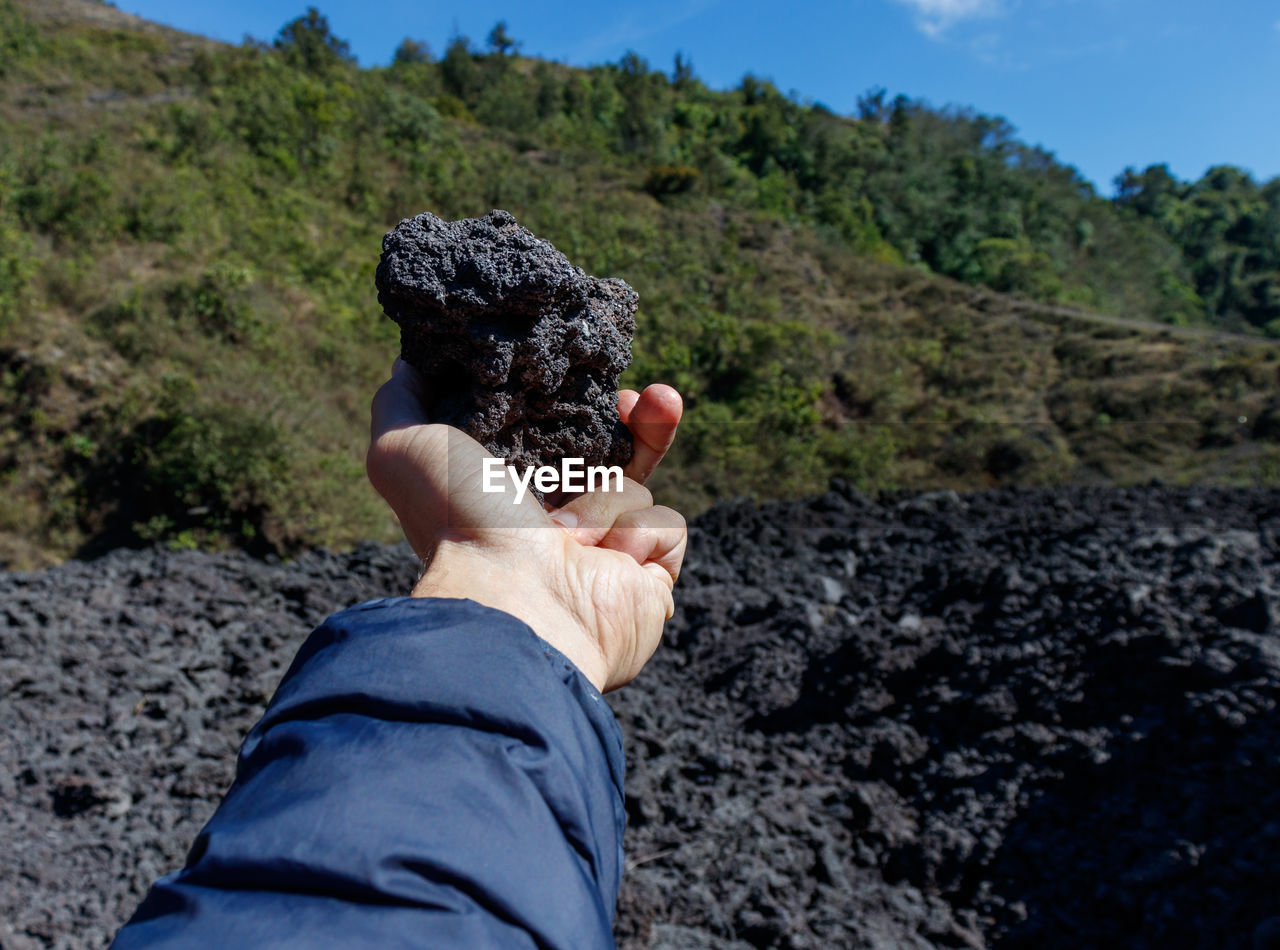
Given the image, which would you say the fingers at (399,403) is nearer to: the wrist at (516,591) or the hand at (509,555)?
the hand at (509,555)

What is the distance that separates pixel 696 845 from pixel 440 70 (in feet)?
95.7

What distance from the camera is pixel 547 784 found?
45.5 inches

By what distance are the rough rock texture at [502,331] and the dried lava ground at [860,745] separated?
8.42 ft

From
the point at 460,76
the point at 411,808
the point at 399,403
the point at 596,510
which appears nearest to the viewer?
the point at 411,808

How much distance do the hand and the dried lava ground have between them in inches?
92.6

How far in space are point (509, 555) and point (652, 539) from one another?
0.59m

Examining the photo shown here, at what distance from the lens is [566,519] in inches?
96.7

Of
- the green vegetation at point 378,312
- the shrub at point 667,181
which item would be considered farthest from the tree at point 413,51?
the shrub at point 667,181

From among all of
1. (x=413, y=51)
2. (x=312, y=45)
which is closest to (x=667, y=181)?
(x=312, y=45)

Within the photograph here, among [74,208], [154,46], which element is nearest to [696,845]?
[74,208]

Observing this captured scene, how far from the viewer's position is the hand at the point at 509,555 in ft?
6.06

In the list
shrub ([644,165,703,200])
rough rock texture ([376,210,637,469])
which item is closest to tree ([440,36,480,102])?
shrub ([644,165,703,200])
